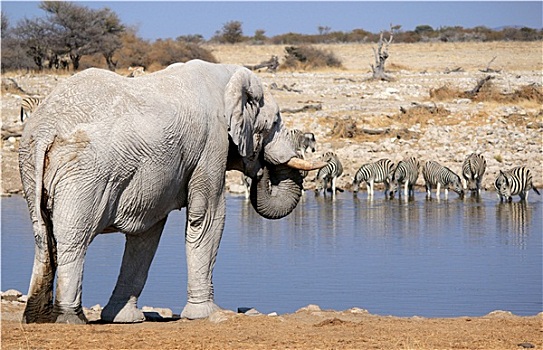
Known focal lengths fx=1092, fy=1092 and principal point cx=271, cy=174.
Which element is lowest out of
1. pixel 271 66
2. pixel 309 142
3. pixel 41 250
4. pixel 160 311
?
pixel 160 311

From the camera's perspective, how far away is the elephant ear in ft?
26.0

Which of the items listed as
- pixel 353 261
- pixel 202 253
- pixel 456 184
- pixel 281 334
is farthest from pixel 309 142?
pixel 281 334

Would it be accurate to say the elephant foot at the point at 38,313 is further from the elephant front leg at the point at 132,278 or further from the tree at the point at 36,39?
the tree at the point at 36,39

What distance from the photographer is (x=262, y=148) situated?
28.4 feet

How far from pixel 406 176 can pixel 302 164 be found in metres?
11.7

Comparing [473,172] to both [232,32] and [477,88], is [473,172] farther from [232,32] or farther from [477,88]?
[232,32]

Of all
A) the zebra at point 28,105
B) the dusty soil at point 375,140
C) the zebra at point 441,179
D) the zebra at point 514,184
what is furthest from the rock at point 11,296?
the zebra at point 28,105

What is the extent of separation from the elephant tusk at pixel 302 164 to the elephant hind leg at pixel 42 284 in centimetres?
241

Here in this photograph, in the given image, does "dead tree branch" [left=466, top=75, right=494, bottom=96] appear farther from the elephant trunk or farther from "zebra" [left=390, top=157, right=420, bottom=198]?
the elephant trunk

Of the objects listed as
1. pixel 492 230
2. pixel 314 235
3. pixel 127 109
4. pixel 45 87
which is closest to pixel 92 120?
pixel 127 109

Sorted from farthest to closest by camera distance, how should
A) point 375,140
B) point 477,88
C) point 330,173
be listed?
point 477,88, point 375,140, point 330,173

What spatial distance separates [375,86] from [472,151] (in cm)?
833

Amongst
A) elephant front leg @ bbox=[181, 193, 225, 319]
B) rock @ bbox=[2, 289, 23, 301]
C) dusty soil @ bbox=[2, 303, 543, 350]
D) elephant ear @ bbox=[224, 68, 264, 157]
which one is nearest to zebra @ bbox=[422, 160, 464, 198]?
rock @ bbox=[2, 289, 23, 301]

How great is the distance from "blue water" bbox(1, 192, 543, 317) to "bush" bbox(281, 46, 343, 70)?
23856 millimetres
